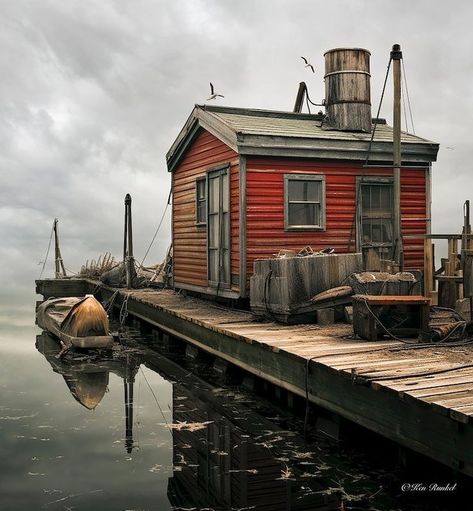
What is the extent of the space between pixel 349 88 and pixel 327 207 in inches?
147

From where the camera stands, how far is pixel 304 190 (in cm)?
1438

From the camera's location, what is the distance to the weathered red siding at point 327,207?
1398 centimetres

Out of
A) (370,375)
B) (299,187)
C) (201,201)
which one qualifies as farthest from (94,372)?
(370,375)

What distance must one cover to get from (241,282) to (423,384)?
24.4 ft

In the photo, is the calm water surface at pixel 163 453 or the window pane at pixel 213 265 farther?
the window pane at pixel 213 265

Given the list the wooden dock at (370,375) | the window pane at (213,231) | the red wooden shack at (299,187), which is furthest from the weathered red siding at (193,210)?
the wooden dock at (370,375)

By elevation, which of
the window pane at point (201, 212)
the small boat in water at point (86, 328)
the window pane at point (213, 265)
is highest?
the window pane at point (201, 212)

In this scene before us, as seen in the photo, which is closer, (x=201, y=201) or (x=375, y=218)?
(x=375, y=218)

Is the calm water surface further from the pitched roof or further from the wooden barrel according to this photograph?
the wooden barrel

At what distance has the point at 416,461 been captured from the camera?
Answer: 7.22 meters

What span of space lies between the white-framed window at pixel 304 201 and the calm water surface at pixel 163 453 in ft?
12.5

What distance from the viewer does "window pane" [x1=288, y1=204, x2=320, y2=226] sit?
561 inches

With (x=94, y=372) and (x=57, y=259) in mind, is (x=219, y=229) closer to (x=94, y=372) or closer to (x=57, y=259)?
(x=94, y=372)

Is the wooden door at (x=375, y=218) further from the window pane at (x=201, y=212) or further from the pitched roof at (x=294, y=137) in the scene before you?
the window pane at (x=201, y=212)
